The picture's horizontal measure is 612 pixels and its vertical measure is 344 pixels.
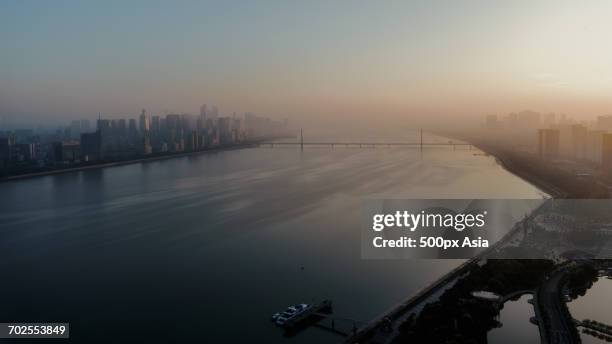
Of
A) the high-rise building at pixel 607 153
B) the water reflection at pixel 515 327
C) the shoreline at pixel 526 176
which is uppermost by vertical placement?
the high-rise building at pixel 607 153

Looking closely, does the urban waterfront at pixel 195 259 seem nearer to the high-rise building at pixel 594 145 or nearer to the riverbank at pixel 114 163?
the riverbank at pixel 114 163

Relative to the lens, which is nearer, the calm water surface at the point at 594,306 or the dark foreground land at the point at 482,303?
the dark foreground land at the point at 482,303

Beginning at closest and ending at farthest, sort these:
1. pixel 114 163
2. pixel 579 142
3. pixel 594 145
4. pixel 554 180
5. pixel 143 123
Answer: pixel 554 180, pixel 594 145, pixel 114 163, pixel 579 142, pixel 143 123

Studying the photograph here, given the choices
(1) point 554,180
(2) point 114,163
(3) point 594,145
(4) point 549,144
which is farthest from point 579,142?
(2) point 114,163

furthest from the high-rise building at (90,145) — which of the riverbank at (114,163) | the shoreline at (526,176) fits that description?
the shoreline at (526,176)

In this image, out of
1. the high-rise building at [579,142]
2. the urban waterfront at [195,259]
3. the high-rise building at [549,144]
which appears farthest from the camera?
the high-rise building at [549,144]

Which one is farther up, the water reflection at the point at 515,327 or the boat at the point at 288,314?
the boat at the point at 288,314

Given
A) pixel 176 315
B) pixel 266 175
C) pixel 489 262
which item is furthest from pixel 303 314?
pixel 266 175

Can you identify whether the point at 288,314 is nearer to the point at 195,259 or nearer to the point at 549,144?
the point at 195,259

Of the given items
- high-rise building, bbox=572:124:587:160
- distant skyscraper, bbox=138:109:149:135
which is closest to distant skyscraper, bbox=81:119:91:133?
distant skyscraper, bbox=138:109:149:135

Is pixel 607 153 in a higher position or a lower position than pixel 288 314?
higher
